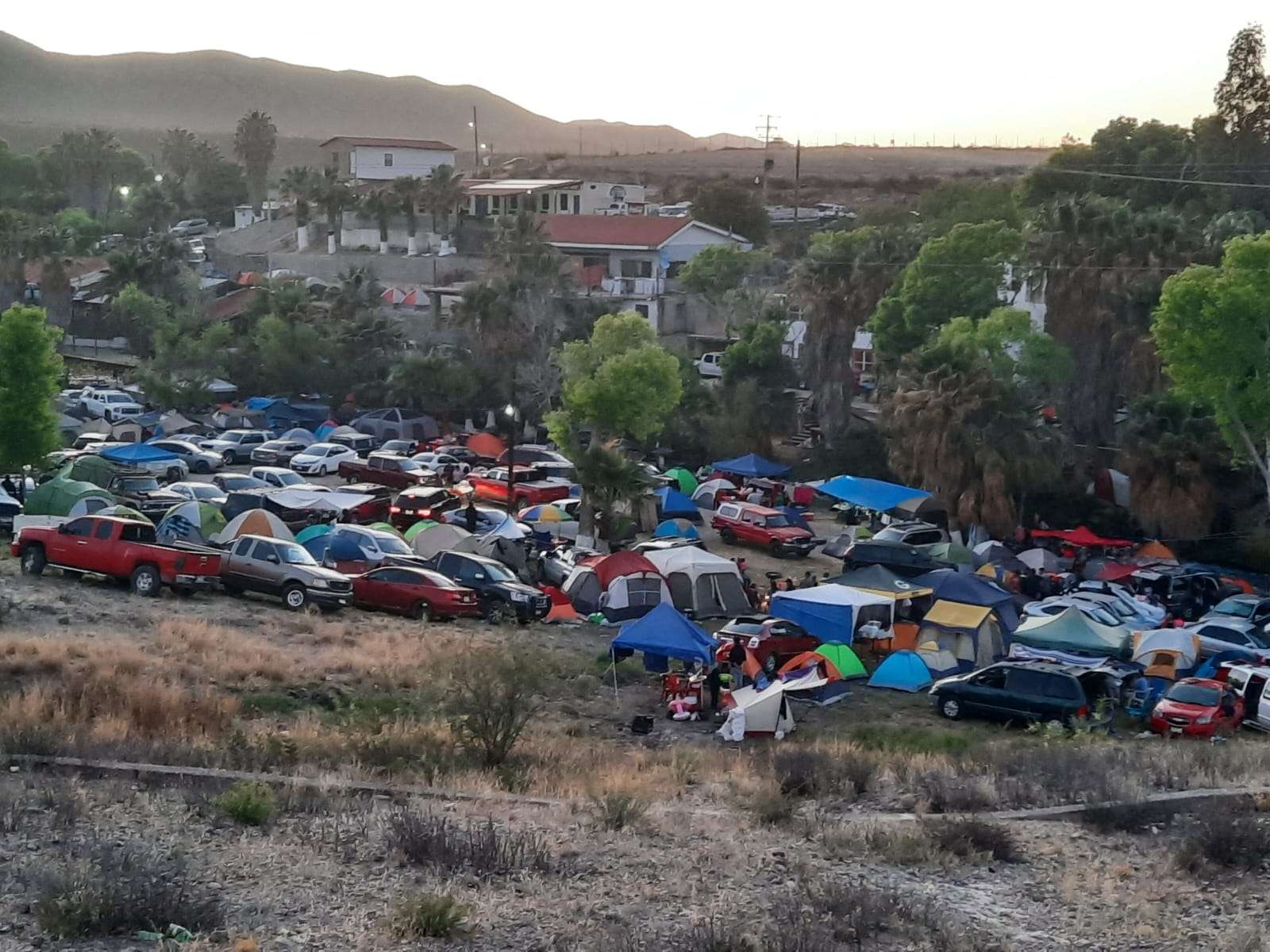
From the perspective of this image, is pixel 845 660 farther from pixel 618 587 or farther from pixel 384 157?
pixel 384 157

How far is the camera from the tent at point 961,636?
23.8 metres

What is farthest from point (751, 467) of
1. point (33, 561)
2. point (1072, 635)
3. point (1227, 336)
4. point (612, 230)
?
point (612, 230)

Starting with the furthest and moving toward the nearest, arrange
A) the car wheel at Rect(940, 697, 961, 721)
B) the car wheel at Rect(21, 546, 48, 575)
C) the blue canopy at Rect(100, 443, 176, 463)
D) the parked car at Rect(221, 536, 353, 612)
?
the blue canopy at Rect(100, 443, 176, 463) < the car wheel at Rect(21, 546, 48, 575) < the parked car at Rect(221, 536, 353, 612) < the car wheel at Rect(940, 697, 961, 721)

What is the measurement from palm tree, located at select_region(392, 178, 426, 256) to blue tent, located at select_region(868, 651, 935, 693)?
54889mm

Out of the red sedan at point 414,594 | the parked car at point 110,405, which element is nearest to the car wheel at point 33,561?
the red sedan at point 414,594

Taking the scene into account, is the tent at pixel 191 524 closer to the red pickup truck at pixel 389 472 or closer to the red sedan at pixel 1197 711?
the red pickup truck at pixel 389 472

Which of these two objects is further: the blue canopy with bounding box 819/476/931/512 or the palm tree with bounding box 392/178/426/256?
the palm tree with bounding box 392/178/426/256

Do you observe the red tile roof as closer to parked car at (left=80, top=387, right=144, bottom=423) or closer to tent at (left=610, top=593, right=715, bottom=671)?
parked car at (left=80, top=387, right=144, bottom=423)

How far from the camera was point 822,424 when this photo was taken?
47.0 metres

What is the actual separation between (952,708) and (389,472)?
890 inches

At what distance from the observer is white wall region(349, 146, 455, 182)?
95.1 metres

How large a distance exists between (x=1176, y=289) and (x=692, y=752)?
21043 mm

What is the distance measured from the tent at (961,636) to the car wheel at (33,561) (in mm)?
15310

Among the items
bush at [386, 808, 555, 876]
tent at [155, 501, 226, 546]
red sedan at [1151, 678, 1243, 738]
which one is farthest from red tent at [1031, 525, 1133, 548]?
bush at [386, 808, 555, 876]
